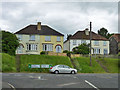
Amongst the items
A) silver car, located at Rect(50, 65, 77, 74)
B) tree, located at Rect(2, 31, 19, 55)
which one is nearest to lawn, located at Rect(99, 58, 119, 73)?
silver car, located at Rect(50, 65, 77, 74)

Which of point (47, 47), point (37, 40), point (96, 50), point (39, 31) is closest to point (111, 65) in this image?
point (47, 47)

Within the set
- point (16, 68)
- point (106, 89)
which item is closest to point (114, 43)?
point (16, 68)

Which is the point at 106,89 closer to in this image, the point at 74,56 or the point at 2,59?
the point at 2,59

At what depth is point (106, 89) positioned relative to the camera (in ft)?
39.2

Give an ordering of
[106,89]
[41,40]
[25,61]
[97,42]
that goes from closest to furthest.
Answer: [106,89] < [25,61] < [41,40] < [97,42]

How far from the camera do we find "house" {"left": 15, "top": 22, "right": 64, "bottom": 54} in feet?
147

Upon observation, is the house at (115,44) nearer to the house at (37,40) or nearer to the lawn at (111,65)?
the house at (37,40)

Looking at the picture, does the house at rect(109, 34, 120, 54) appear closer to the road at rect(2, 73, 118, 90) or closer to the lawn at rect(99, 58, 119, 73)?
the lawn at rect(99, 58, 119, 73)

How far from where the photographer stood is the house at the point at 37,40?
44875mm

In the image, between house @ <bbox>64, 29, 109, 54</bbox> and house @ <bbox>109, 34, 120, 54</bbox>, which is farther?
house @ <bbox>109, 34, 120, 54</bbox>

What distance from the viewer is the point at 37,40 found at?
45750mm

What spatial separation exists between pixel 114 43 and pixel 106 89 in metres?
50.9

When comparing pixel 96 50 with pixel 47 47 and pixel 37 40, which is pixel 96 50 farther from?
pixel 37 40

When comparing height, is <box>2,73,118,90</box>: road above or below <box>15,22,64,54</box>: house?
below
